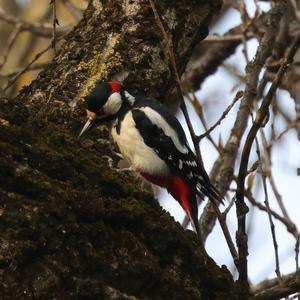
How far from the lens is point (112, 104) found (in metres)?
4.21

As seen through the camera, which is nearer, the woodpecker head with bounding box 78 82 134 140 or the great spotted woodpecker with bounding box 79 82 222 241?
the woodpecker head with bounding box 78 82 134 140

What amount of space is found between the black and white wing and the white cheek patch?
0.35 ft

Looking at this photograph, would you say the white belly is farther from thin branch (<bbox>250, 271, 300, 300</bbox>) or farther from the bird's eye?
thin branch (<bbox>250, 271, 300, 300</bbox>)

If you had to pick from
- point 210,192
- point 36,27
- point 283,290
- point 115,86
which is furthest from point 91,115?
point 36,27

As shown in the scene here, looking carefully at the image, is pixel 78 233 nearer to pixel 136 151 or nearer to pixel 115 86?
pixel 115 86

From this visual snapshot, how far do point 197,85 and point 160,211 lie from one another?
2983 millimetres

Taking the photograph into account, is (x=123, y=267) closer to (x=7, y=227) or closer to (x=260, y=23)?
(x=7, y=227)

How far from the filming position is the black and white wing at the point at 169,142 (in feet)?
13.7

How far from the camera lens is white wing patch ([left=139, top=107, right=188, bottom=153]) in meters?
4.12

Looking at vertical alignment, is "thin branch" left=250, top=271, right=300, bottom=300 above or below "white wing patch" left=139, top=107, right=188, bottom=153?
below

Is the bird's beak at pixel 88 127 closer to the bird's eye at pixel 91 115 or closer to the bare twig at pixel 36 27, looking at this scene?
the bird's eye at pixel 91 115

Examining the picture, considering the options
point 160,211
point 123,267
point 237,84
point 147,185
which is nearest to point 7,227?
point 123,267

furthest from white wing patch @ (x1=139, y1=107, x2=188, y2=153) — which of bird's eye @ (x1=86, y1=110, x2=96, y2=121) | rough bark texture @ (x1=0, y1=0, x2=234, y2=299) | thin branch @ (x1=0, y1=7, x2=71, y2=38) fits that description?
thin branch @ (x1=0, y1=7, x2=71, y2=38)

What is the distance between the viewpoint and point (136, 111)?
4184mm
